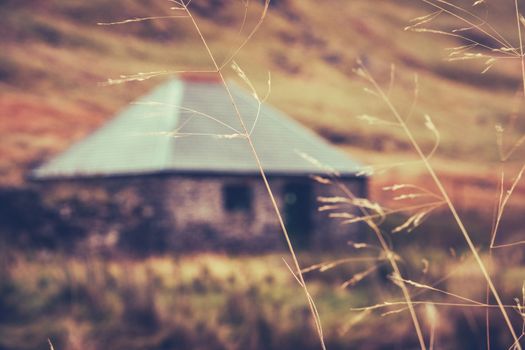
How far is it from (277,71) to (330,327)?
62.9 m

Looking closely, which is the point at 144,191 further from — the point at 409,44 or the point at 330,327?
the point at 409,44

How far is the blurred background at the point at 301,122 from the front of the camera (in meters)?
7.74

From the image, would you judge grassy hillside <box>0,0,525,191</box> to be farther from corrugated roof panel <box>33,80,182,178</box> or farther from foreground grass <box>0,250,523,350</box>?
foreground grass <box>0,250,523,350</box>

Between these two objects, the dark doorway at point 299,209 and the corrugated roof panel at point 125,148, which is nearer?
the corrugated roof panel at point 125,148

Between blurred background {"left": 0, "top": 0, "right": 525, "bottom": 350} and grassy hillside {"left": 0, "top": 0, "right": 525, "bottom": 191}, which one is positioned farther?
grassy hillside {"left": 0, "top": 0, "right": 525, "bottom": 191}

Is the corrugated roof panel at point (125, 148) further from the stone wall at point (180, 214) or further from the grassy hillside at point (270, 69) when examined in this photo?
the grassy hillside at point (270, 69)

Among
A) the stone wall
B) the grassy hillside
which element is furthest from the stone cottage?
the grassy hillside

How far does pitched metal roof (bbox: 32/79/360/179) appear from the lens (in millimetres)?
20375

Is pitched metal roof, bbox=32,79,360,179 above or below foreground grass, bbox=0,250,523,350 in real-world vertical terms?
below

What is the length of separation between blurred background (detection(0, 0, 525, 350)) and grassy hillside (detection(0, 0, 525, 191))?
0.22 metres

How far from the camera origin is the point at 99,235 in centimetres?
1853

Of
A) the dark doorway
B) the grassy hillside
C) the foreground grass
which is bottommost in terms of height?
the grassy hillside

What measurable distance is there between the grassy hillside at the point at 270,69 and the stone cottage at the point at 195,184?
43.3 ft

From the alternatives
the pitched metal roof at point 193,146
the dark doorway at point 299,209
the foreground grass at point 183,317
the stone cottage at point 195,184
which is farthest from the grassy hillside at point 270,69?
the foreground grass at point 183,317
